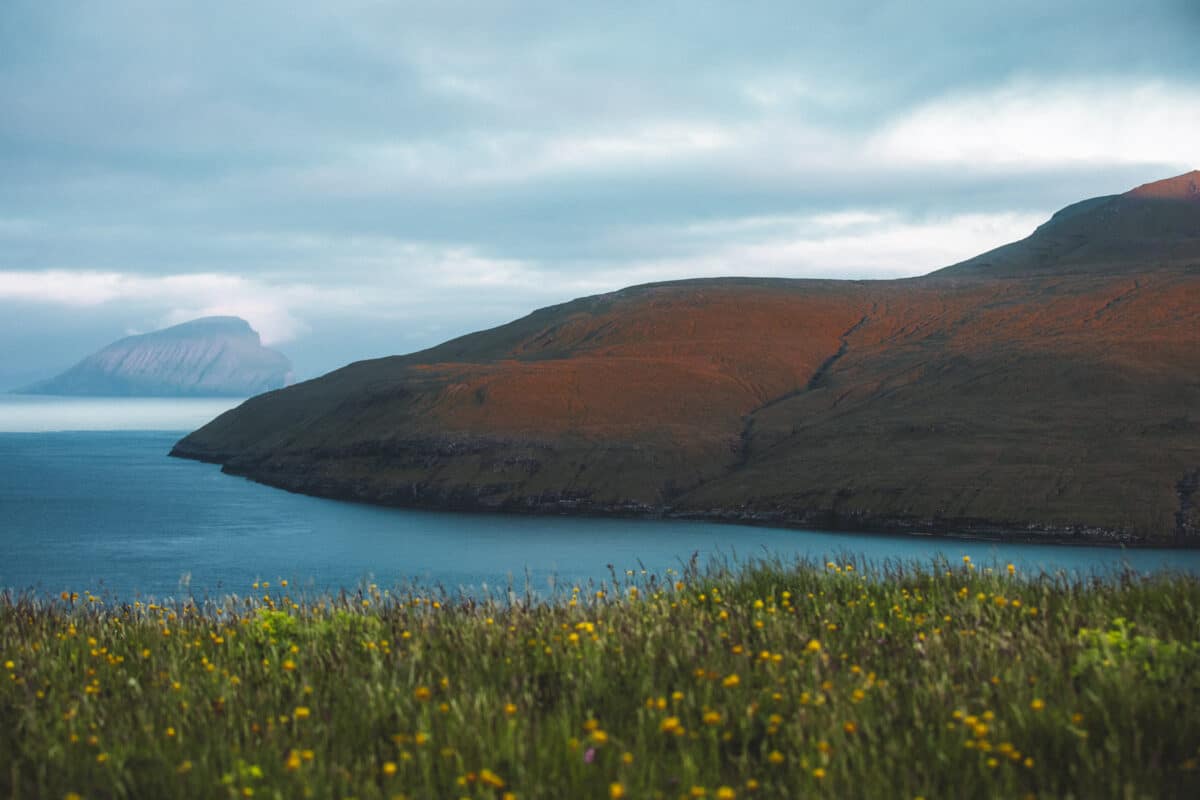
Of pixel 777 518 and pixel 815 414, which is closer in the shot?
pixel 777 518

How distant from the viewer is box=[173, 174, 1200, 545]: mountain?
87625mm

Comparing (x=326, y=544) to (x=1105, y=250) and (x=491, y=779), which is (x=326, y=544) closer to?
(x=491, y=779)

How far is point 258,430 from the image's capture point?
548ft

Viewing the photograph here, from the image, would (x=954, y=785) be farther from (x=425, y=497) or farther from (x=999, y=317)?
(x=999, y=317)

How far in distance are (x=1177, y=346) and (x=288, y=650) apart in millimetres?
114750

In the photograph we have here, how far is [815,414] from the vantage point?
11544 cm

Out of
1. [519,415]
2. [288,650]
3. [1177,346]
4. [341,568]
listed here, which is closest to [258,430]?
[519,415]

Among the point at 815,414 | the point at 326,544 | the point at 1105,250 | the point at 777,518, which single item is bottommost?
the point at 777,518

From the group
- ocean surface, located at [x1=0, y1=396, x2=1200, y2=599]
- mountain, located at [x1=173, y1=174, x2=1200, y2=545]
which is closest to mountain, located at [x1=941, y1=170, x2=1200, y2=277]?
mountain, located at [x1=173, y1=174, x2=1200, y2=545]

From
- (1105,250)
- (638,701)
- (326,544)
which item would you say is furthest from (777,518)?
(1105,250)

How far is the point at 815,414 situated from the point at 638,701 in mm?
110704

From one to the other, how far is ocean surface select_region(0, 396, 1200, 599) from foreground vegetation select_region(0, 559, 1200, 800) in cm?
4180

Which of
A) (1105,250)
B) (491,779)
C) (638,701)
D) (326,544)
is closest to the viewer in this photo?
(491,779)

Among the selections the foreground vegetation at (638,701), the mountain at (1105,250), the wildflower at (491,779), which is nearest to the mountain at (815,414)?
the mountain at (1105,250)
